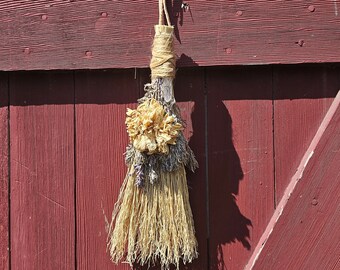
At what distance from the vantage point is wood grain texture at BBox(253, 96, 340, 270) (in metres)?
1.50

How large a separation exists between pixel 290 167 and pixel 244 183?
14 cm

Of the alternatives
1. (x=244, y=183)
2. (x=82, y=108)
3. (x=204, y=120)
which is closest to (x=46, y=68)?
(x=82, y=108)

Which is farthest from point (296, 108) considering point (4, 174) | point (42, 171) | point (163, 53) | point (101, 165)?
point (4, 174)

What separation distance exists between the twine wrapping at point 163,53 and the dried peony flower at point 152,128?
3.2 inches

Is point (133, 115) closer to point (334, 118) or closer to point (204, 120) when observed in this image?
point (204, 120)

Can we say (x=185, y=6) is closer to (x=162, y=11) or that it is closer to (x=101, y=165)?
(x=162, y=11)

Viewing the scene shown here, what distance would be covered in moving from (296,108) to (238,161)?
8.8 inches

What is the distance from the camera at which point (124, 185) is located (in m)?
1.57

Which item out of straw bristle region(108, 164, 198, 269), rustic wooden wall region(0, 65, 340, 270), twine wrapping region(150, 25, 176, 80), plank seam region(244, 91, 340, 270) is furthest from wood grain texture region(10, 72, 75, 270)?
plank seam region(244, 91, 340, 270)

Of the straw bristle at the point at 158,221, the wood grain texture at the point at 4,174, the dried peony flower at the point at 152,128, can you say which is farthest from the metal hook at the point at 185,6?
the wood grain texture at the point at 4,174

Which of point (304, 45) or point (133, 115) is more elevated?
point (304, 45)

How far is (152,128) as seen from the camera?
1458 mm

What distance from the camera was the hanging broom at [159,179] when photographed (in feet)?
4.83

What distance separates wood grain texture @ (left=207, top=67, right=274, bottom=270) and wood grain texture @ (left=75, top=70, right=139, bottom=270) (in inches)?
9.6
